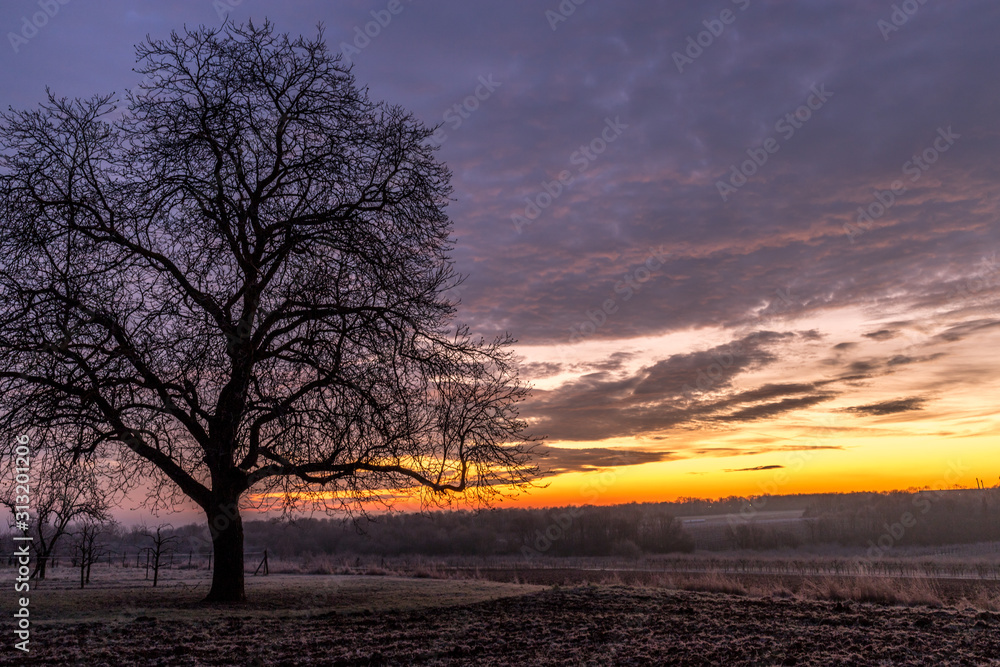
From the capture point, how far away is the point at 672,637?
33.0 feet

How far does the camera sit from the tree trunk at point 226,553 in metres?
13.9

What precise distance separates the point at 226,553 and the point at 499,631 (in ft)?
21.8

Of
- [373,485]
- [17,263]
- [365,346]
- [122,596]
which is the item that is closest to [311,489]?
[373,485]

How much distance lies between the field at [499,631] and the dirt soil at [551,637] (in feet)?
0.08

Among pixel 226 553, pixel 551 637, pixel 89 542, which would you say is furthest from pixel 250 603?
pixel 89 542

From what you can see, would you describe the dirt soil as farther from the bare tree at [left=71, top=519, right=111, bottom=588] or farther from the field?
the bare tree at [left=71, top=519, right=111, bottom=588]

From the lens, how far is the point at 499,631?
10.7 meters

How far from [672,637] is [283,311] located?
8.92 metres

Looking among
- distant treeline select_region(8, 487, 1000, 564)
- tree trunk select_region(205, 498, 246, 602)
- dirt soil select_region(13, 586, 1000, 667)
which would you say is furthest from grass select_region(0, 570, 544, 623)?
distant treeline select_region(8, 487, 1000, 564)

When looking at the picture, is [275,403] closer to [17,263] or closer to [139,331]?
[139,331]

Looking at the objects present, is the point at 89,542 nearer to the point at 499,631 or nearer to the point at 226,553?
the point at 226,553

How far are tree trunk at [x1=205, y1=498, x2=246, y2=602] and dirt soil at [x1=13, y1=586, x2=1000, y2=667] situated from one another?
2105 millimetres

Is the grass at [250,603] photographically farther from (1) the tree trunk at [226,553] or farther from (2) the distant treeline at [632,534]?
(2) the distant treeline at [632,534]

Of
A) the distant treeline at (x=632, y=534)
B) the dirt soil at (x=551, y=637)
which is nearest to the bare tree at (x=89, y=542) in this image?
the dirt soil at (x=551, y=637)
